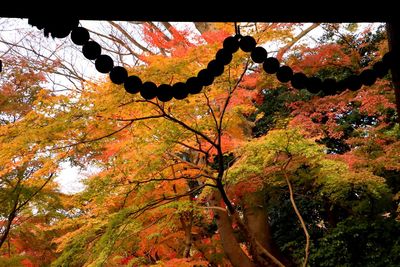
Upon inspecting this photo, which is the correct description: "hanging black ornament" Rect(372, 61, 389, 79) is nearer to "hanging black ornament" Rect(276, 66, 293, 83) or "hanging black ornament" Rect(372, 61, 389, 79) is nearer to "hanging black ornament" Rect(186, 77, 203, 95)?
"hanging black ornament" Rect(276, 66, 293, 83)

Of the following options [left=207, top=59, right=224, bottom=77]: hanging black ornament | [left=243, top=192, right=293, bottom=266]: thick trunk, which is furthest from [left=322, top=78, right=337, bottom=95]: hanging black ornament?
[left=243, top=192, right=293, bottom=266]: thick trunk

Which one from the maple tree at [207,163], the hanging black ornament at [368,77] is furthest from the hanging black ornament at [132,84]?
the maple tree at [207,163]

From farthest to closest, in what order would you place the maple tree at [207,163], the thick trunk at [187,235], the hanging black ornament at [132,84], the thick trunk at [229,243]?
the thick trunk at [229,243] → the thick trunk at [187,235] → the maple tree at [207,163] → the hanging black ornament at [132,84]

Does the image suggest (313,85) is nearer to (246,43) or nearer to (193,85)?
(246,43)

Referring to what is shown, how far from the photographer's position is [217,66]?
1661 millimetres

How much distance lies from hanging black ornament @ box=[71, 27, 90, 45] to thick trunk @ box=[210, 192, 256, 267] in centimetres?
553

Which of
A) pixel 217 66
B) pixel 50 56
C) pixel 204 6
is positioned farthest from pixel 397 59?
pixel 50 56

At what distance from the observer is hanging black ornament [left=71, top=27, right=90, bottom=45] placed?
55.6 inches

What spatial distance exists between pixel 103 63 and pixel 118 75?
8 centimetres

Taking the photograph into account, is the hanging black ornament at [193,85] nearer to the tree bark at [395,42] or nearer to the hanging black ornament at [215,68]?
the hanging black ornament at [215,68]

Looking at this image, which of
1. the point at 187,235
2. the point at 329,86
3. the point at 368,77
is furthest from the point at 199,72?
the point at 187,235

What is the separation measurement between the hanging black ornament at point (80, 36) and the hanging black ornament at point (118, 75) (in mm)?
160

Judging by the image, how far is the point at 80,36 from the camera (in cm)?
143

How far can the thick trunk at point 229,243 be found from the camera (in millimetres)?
6784
